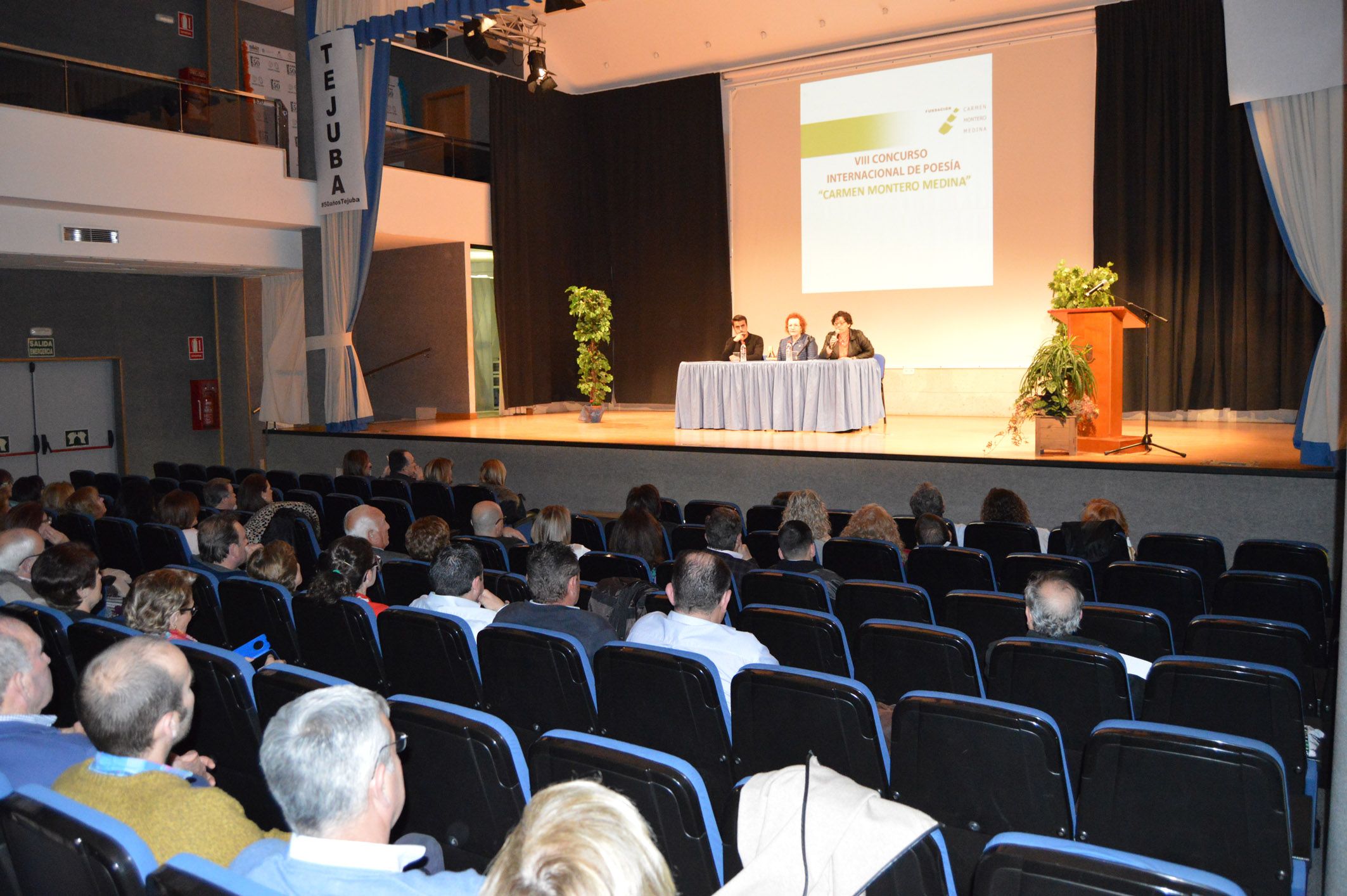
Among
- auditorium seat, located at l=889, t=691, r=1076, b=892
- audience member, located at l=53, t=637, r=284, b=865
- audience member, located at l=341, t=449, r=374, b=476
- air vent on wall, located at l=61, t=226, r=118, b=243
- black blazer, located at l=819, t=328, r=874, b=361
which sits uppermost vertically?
air vent on wall, located at l=61, t=226, r=118, b=243

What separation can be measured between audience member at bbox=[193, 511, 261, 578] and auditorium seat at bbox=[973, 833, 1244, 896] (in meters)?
3.81

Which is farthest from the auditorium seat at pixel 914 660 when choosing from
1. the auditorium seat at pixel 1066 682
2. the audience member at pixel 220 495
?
the audience member at pixel 220 495

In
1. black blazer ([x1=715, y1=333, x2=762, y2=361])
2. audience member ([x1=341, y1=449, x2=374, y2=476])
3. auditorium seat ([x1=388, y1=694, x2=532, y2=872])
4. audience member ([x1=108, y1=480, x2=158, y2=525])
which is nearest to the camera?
auditorium seat ([x1=388, y1=694, x2=532, y2=872])

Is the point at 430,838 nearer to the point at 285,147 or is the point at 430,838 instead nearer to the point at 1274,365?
the point at 285,147

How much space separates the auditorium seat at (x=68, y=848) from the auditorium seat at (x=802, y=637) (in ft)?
6.84

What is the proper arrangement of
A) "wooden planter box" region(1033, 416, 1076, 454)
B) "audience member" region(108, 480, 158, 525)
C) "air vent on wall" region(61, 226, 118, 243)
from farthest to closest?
"air vent on wall" region(61, 226, 118, 243) < "wooden planter box" region(1033, 416, 1076, 454) < "audience member" region(108, 480, 158, 525)

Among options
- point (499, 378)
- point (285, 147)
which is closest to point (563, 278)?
point (499, 378)

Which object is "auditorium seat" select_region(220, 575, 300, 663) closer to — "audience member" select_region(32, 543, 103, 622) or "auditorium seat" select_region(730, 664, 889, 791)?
"audience member" select_region(32, 543, 103, 622)

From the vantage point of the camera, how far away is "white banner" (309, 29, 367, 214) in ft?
33.6

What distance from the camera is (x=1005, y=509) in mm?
5555

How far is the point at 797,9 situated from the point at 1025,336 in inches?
197

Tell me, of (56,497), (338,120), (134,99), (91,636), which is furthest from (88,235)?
(91,636)

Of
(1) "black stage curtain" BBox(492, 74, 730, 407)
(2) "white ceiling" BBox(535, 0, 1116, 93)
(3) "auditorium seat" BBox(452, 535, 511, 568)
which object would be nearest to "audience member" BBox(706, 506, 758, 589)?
(3) "auditorium seat" BBox(452, 535, 511, 568)

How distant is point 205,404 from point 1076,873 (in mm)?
13313
